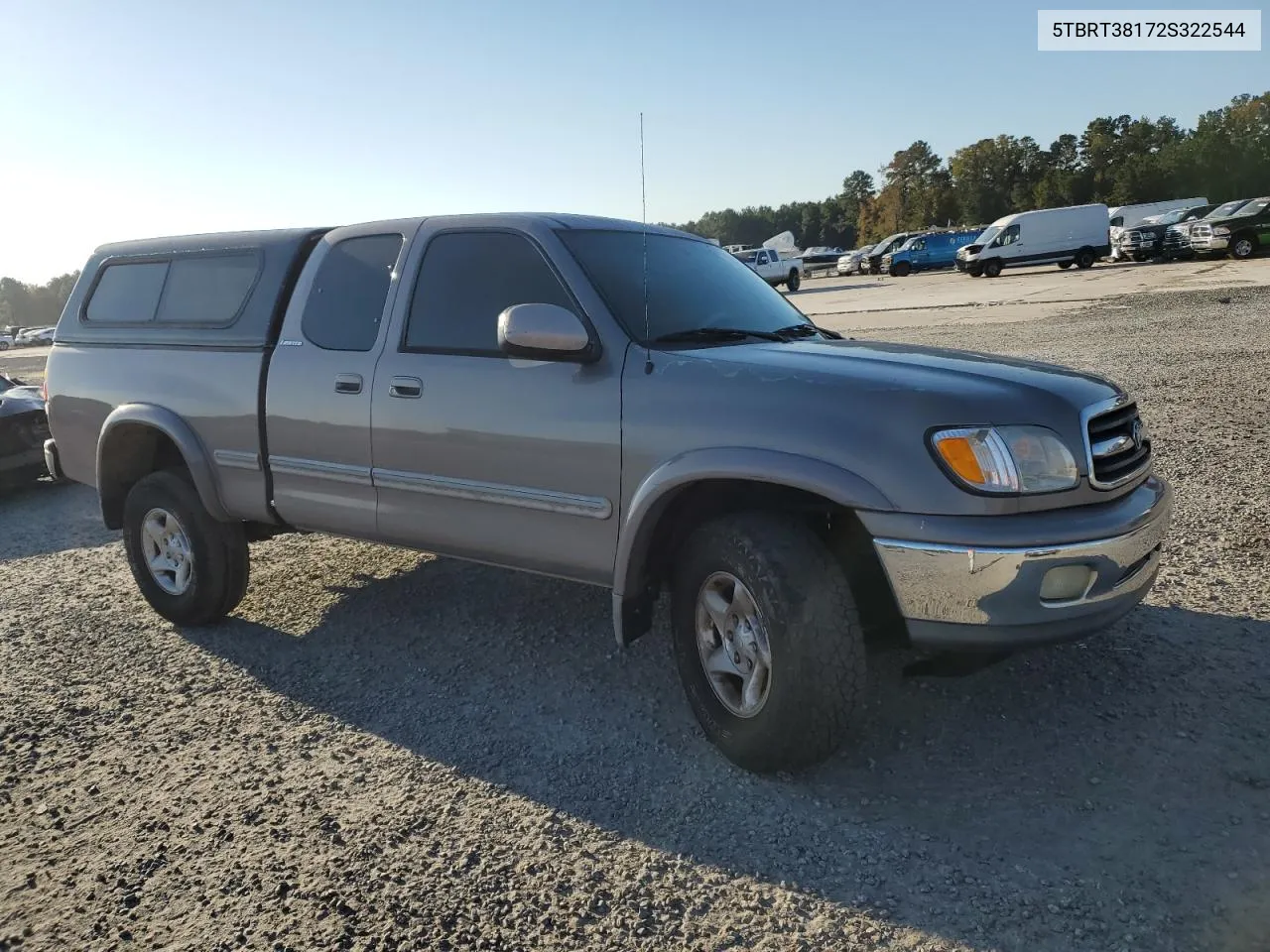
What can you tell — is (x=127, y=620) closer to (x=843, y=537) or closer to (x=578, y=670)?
(x=578, y=670)

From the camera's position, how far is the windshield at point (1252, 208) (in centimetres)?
2836

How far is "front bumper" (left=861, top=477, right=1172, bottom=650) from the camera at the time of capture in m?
2.70

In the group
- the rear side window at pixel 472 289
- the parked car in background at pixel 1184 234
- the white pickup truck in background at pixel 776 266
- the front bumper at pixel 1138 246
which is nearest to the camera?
the rear side window at pixel 472 289

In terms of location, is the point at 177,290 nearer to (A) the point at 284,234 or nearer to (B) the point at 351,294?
(A) the point at 284,234

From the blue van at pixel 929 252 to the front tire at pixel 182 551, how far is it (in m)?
43.4

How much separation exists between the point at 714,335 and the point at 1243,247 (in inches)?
1268

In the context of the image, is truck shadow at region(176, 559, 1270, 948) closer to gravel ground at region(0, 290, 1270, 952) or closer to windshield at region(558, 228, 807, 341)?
gravel ground at region(0, 290, 1270, 952)

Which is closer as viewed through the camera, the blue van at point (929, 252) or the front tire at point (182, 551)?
the front tire at point (182, 551)

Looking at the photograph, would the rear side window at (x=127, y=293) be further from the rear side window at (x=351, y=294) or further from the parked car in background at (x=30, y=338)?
the parked car in background at (x=30, y=338)

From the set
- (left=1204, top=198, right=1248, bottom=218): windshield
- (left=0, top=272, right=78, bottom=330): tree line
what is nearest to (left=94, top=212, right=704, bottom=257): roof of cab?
(left=1204, top=198, right=1248, bottom=218): windshield

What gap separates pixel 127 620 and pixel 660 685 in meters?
3.09

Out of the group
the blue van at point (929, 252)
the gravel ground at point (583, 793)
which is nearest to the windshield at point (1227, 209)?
the blue van at point (929, 252)

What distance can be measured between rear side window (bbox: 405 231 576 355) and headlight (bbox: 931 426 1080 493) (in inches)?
62.4

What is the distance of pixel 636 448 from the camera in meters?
3.27
